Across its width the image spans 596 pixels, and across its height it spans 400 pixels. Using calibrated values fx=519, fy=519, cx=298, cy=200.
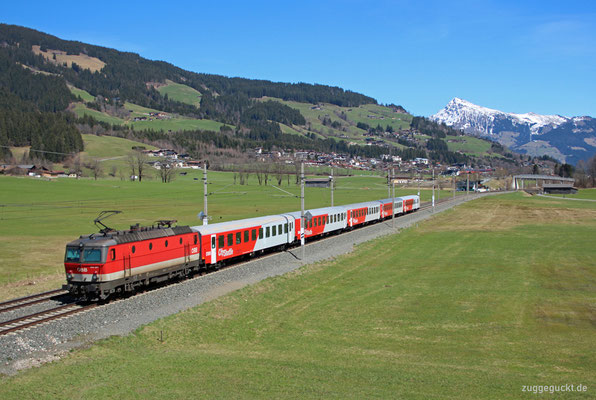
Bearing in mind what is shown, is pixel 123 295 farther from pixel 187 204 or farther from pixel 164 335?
pixel 187 204

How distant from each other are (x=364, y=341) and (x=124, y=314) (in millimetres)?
11023

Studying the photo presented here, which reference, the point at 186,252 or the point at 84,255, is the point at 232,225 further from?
the point at 84,255

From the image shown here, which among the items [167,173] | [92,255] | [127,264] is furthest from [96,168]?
[92,255]

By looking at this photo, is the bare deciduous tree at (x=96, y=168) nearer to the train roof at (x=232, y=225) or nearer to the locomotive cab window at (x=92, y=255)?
the train roof at (x=232, y=225)

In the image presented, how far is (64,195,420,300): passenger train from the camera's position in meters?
25.2

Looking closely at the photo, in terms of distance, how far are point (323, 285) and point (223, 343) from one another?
12.5 metres

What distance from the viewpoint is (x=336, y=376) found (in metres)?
15.8

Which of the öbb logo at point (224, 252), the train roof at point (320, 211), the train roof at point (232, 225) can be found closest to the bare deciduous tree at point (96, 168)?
the train roof at point (320, 211)

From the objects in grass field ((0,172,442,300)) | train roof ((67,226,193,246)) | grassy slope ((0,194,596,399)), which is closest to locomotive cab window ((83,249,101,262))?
train roof ((67,226,193,246))

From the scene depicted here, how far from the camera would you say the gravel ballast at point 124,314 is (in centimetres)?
1838

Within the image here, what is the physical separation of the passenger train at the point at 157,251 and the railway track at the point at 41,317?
784mm

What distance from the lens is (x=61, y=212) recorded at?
82.1 metres

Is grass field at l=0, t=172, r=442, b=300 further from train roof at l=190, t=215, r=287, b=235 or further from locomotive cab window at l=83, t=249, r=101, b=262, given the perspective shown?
train roof at l=190, t=215, r=287, b=235

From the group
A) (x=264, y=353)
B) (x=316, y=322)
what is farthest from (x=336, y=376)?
(x=316, y=322)
